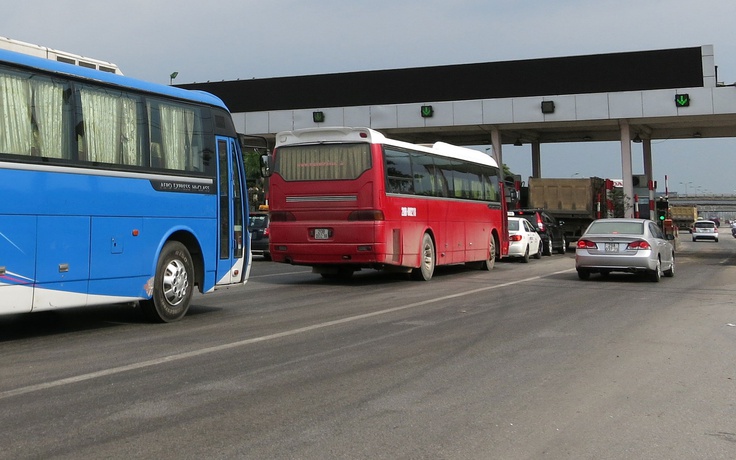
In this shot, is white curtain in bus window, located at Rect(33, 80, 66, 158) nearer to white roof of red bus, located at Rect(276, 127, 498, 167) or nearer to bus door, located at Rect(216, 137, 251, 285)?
bus door, located at Rect(216, 137, 251, 285)

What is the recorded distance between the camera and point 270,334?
30.9 ft

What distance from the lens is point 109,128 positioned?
378 inches

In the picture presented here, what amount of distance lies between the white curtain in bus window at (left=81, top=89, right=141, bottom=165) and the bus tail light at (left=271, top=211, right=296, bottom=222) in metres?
7.21

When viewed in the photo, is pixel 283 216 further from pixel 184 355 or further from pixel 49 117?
pixel 184 355

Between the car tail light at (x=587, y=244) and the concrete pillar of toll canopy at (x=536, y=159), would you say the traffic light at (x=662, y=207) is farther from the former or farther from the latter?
the car tail light at (x=587, y=244)

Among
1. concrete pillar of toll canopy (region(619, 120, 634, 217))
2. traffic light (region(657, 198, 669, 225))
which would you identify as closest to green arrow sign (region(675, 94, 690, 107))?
concrete pillar of toll canopy (region(619, 120, 634, 217))

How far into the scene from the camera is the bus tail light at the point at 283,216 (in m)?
17.1

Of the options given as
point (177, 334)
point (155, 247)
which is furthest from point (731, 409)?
point (155, 247)

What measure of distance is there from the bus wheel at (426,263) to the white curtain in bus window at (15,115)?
10944 mm

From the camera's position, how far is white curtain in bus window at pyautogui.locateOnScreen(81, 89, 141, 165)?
933 cm

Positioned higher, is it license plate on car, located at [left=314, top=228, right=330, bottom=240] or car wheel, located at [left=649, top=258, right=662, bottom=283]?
license plate on car, located at [left=314, top=228, right=330, bottom=240]

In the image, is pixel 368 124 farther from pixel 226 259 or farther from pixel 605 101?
pixel 226 259

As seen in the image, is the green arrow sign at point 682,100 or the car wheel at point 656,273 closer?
the car wheel at point 656,273

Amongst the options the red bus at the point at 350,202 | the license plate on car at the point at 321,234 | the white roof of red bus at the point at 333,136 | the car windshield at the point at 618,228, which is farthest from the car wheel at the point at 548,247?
the license plate on car at the point at 321,234
